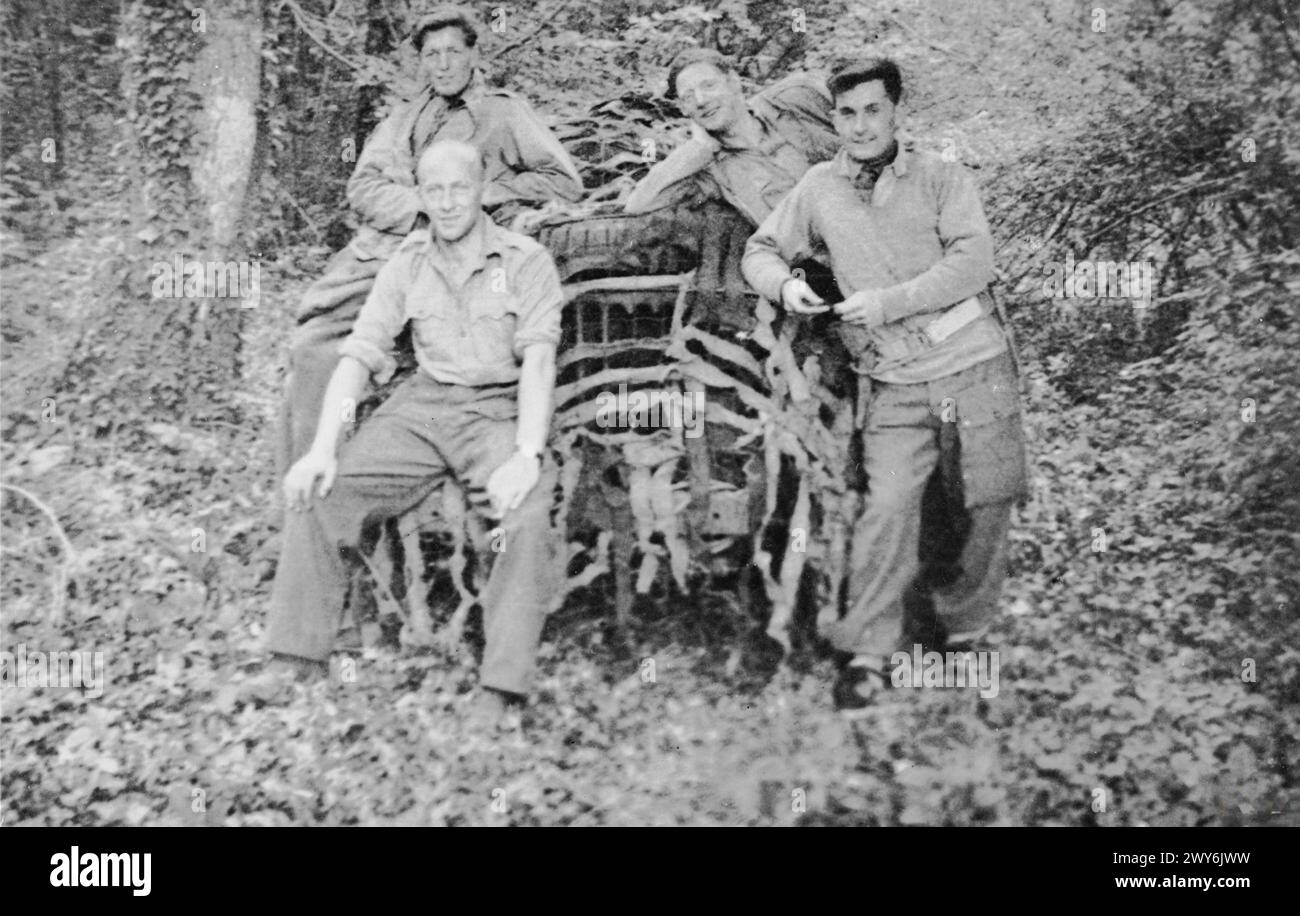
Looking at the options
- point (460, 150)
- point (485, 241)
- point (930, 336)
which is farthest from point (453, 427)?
point (930, 336)

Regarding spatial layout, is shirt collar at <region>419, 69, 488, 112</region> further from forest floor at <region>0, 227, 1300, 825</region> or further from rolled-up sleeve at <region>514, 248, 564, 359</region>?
forest floor at <region>0, 227, 1300, 825</region>

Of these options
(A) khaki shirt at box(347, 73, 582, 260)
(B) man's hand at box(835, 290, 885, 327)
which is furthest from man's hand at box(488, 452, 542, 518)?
(B) man's hand at box(835, 290, 885, 327)

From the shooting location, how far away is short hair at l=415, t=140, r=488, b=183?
3.75 meters

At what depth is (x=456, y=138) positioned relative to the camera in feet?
13.1

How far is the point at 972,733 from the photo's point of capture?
3672 mm

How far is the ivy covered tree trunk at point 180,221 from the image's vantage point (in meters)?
4.13

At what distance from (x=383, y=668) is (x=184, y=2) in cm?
253

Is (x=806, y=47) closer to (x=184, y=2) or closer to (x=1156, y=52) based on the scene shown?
(x=1156, y=52)

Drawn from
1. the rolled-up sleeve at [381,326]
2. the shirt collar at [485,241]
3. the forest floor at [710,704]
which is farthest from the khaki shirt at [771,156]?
the forest floor at [710,704]

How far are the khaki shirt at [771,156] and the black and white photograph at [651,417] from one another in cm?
1

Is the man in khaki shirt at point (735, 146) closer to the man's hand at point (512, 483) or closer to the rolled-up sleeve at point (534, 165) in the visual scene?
→ the rolled-up sleeve at point (534, 165)

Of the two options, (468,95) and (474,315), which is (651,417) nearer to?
(474,315)

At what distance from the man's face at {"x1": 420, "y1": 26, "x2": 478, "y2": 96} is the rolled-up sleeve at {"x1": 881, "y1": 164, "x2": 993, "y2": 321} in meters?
1.68
